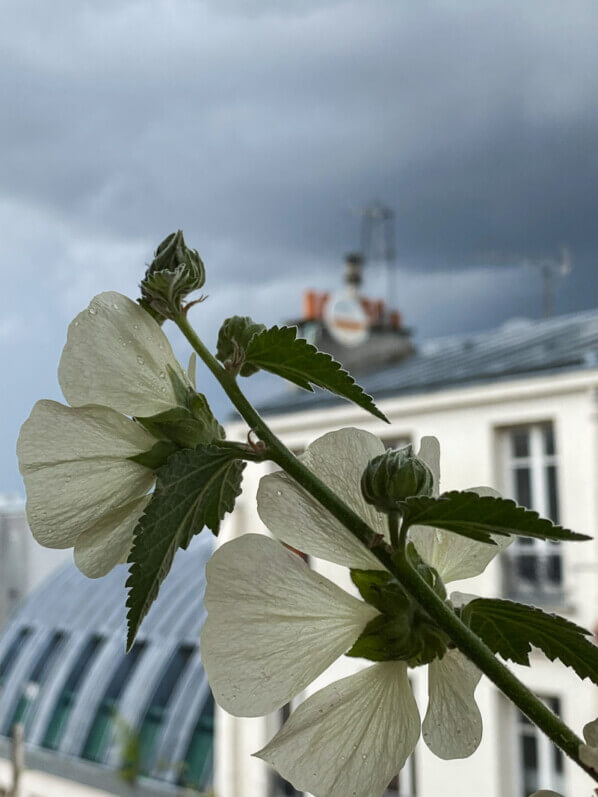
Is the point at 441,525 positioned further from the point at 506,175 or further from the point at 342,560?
the point at 506,175

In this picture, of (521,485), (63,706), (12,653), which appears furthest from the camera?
(12,653)

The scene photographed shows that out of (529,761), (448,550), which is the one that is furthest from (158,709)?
(448,550)

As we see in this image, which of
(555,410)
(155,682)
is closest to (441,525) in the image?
(555,410)

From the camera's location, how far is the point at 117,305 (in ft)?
0.44

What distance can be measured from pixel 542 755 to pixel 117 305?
15.4ft

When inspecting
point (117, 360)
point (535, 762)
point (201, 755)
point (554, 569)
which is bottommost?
point (201, 755)

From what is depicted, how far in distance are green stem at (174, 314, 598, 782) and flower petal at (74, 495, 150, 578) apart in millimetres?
24

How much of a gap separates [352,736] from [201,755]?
593cm

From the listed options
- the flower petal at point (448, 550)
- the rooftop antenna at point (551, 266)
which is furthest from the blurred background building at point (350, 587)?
the flower petal at point (448, 550)

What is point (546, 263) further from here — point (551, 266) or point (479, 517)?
point (479, 517)

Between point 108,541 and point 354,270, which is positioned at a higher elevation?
point 354,270

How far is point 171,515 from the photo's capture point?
0.13 metres

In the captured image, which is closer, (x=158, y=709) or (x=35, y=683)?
(x=158, y=709)

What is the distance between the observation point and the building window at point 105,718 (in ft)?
20.0
